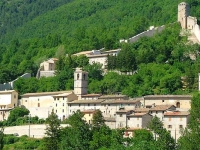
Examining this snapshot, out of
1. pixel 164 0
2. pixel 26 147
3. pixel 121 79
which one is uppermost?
pixel 164 0

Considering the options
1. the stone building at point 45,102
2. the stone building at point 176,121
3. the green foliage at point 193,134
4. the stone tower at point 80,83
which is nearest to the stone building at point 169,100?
the stone building at point 176,121

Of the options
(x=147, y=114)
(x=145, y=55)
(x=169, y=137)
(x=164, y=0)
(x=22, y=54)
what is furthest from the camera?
(x=164, y=0)

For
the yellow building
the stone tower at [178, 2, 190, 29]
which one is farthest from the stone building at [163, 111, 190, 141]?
the stone tower at [178, 2, 190, 29]

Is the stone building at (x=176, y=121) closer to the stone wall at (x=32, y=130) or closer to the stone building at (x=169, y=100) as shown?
the stone building at (x=169, y=100)

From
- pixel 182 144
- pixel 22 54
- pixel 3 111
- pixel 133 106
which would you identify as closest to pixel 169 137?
pixel 182 144

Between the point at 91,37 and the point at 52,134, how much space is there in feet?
121

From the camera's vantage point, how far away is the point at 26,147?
190ft

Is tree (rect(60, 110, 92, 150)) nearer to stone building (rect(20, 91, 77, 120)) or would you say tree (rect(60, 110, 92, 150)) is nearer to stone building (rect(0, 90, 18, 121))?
stone building (rect(20, 91, 77, 120))

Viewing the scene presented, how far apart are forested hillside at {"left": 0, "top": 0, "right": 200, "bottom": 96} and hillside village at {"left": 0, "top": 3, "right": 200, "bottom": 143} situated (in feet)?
11.1

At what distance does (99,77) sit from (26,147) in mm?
17394

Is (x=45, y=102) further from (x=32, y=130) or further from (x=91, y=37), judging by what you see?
(x=91, y=37)

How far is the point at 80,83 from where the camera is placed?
218 ft

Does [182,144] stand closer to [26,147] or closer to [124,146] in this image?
[124,146]

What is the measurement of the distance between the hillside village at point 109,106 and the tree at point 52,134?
4.15 meters
